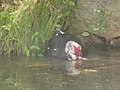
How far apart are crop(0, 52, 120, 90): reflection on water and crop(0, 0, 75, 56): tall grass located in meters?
0.23

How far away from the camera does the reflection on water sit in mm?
5344

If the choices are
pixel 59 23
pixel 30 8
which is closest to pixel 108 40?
pixel 59 23

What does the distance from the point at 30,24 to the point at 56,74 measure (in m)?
1.51

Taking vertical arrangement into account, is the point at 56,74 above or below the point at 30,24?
below

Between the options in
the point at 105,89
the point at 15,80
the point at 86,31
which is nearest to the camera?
the point at 105,89

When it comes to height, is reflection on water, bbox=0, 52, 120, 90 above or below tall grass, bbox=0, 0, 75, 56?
below

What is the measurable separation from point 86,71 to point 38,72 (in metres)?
0.70

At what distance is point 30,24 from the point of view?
7.10 m

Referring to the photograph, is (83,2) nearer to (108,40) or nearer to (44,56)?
(108,40)

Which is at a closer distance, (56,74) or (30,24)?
(56,74)

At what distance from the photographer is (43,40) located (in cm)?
707

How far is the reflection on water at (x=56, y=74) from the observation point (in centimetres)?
534

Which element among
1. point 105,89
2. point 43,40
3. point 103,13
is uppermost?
point 103,13

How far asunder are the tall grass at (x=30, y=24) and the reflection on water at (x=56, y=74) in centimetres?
23
